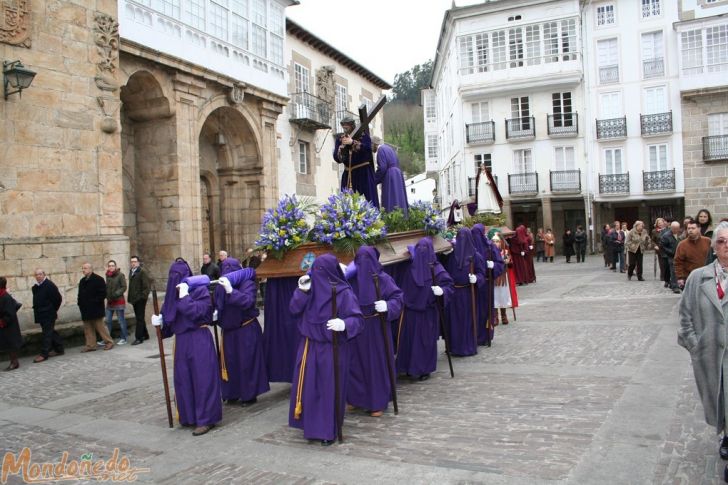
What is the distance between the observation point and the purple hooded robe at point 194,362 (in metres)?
6.13

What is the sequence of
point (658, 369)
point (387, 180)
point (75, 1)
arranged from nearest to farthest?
1. point (658, 369)
2. point (387, 180)
3. point (75, 1)

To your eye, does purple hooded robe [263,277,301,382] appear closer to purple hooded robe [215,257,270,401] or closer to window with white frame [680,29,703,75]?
purple hooded robe [215,257,270,401]

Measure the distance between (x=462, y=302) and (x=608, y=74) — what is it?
90.6 ft

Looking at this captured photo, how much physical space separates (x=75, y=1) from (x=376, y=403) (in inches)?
416

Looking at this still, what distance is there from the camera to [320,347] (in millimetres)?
5711

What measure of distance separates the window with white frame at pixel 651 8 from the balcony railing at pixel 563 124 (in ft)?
20.2

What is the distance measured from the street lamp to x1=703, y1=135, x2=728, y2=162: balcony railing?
30190 mm

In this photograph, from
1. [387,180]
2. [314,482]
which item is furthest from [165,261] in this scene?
[314,482]

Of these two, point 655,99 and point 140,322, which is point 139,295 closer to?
point 140,322

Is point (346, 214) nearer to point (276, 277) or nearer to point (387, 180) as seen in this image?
point (276, 277)

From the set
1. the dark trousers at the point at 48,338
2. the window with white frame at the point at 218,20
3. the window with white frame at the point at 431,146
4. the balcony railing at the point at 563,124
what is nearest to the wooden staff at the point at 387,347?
the dark trousers at the point at 48,338

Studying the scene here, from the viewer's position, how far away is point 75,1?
471 inches

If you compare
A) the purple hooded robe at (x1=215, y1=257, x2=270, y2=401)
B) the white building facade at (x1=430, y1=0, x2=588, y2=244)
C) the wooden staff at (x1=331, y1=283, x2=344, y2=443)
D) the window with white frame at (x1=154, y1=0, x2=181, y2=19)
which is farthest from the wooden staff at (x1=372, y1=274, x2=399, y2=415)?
the white building facade at (x1=430, y1=0, x2=588, y2=244)

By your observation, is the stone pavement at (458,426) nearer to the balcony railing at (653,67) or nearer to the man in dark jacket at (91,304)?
the man in dark jacket at (91,304)
